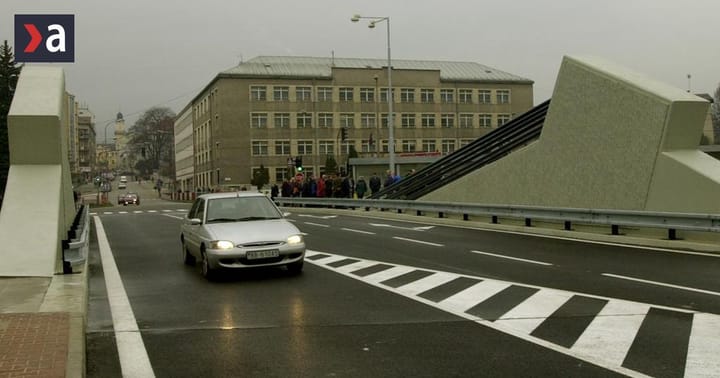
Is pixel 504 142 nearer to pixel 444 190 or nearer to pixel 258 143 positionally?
pixel 444 190

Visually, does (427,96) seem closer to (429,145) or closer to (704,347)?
(429,145)

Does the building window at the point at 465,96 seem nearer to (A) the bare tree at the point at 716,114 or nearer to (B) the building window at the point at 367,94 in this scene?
(B) the building window at the point at 367,94

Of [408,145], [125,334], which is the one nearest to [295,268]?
[125,334]

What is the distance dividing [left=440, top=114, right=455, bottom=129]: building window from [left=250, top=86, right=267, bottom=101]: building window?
24.6 m

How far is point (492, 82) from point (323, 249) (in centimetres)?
8405

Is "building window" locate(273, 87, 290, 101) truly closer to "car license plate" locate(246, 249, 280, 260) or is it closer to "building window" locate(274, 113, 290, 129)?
"building window" locate(274, 113, 290, 129)

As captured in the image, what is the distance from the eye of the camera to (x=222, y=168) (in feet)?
273

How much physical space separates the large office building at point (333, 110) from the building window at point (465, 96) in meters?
0.14

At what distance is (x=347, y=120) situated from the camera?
88750mm

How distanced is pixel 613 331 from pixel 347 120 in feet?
271

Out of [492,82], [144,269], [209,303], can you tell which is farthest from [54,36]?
[492,82]

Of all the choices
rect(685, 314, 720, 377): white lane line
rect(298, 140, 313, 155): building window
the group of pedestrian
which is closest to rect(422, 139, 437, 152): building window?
rect(298, 140, 313, 155): building window

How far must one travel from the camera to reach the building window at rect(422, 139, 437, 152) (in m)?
92.4

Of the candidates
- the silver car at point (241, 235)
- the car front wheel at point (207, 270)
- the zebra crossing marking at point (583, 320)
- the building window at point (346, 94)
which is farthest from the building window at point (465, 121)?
the car front wheel at point (207, 270)
